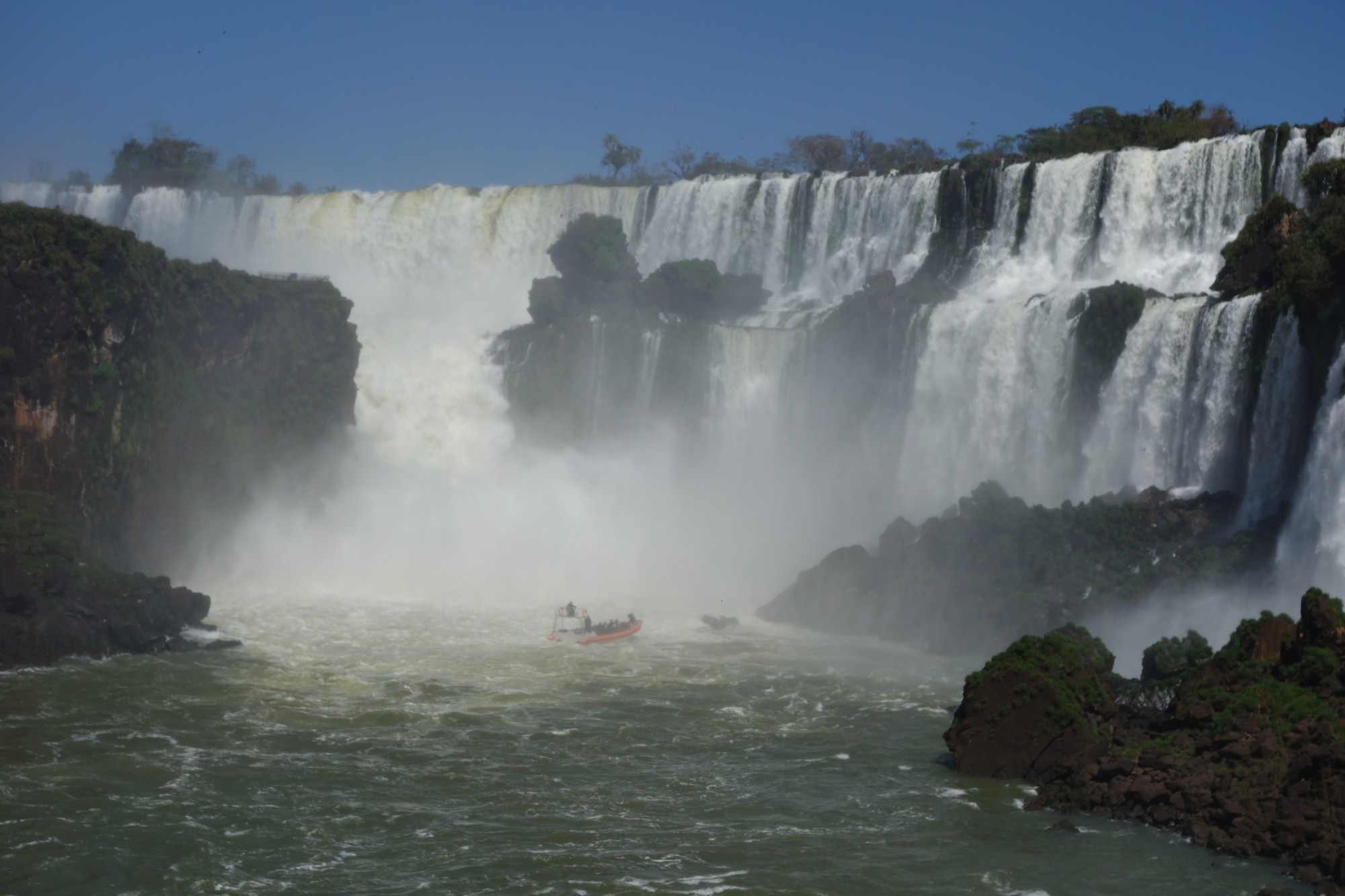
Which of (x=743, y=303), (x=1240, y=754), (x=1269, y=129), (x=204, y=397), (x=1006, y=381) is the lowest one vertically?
(x=1240, y=754)

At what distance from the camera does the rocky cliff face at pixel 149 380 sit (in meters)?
30.5

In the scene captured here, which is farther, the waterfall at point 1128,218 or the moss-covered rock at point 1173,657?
the waterfall at point 1128,218

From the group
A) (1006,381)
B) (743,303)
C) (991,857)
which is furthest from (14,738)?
(743,303)

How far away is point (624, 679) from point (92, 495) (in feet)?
44.4

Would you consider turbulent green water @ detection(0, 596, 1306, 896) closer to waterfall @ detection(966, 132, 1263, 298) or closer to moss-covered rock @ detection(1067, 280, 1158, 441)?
moss-covered rock @ detection(1067, 280, 1158, 441)

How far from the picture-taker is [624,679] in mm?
27641

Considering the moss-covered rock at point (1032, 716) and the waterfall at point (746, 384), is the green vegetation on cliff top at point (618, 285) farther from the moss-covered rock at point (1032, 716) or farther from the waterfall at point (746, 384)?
the moss-covered rock at point (1032, 716)

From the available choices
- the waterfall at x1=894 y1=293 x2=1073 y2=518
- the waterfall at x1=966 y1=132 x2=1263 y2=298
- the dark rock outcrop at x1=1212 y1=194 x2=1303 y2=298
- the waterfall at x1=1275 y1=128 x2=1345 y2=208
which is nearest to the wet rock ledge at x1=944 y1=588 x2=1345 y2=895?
the dark rock outcrop at x1=1212 y1=194 x2=1303 y2=298

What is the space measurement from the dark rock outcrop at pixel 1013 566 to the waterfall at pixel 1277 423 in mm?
834

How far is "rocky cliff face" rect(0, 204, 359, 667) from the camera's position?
92.7 ft

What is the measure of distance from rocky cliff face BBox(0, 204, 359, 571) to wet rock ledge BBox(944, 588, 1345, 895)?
818 inches

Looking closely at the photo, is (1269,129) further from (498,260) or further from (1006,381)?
(498,260)

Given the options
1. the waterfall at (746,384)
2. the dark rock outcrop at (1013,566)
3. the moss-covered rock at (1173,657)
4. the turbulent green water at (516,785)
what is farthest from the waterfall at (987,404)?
the moss-covered rock at (1173,657)

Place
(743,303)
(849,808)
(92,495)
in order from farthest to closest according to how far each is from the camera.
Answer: (743,303) < (92,495) < (849,808)
